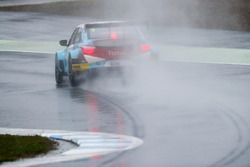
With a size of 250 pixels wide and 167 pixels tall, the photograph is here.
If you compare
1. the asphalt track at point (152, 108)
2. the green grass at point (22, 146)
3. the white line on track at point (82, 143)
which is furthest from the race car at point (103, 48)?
the green grass at point (22, 146)

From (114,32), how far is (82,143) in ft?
26.8

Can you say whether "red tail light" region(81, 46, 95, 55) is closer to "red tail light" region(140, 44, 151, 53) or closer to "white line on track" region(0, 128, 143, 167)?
"red tail light" region(140, 44, 151, 53)

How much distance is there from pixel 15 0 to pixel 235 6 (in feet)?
59.5

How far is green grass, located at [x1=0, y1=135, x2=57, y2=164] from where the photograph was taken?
500 inches

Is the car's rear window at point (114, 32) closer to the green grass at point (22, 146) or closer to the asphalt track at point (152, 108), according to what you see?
the asphalt track at point (152, 108)

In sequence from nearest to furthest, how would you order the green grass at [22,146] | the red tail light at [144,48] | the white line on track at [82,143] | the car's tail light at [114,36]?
1. the white line on track at [82,143]
2. the green grass at [22,146]
3. the red tail light at [144,48]
4. the car's tail light at [114,36]

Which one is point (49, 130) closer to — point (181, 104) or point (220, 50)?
point (181, 104)

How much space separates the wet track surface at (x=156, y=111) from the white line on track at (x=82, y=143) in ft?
0.90

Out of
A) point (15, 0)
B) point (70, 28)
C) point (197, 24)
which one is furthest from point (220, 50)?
point (15, 0)

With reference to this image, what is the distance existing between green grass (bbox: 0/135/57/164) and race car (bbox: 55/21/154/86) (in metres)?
7.33

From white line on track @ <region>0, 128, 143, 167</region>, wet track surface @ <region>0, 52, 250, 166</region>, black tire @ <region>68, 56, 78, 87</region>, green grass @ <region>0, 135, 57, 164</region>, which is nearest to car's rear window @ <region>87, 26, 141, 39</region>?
black tire @ <region>68, 56, 78, 87</region>

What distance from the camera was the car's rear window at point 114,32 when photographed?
21.7 meters

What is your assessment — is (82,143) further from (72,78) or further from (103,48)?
(72,78)

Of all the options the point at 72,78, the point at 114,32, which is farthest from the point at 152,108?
the point at 72,78
